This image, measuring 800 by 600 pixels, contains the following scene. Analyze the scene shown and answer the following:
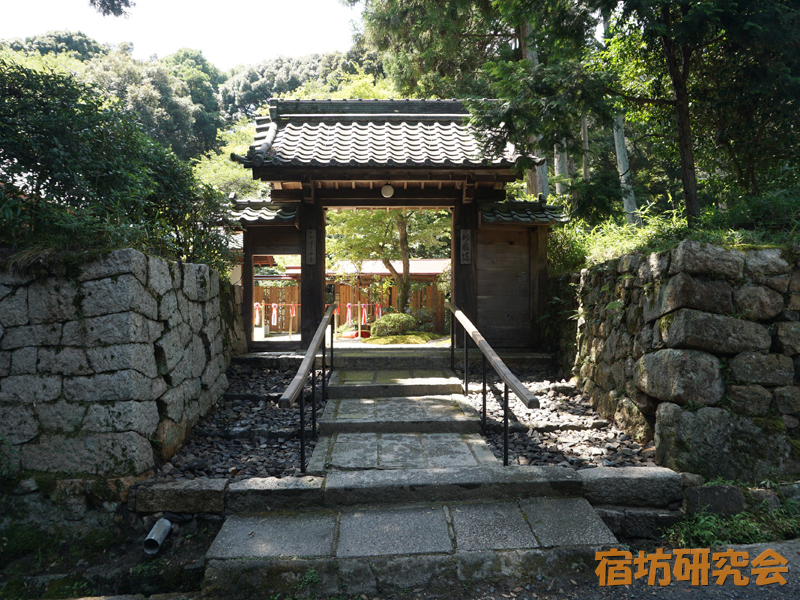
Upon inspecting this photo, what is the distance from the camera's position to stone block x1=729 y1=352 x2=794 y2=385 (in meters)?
3.32

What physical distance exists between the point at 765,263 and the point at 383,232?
383 inches

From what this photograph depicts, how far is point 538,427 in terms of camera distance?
4.27 metres

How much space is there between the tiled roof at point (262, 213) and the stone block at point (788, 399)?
537 centimetres

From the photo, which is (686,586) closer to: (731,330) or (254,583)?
(731,330)

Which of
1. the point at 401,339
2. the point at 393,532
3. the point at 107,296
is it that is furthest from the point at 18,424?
the point at 401,339

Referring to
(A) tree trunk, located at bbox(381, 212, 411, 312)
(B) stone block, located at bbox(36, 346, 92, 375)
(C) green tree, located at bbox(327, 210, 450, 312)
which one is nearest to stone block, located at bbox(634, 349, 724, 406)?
(B) stone block, located at bbox(36, 346, 92, 375)

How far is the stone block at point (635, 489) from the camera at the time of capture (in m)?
3.17

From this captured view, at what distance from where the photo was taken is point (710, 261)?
3381mm

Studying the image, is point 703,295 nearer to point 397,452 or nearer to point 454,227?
point 397,452

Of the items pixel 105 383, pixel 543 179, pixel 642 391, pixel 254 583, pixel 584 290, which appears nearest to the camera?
pixel 254 583

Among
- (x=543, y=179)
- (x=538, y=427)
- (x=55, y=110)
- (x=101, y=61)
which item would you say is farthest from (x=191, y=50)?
(x=538, y=427)

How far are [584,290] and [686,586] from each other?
3321mm

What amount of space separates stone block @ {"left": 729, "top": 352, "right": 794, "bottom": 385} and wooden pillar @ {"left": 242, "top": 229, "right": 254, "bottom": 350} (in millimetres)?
5614

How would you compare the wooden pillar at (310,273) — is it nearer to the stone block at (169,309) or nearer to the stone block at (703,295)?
the stone block at (169,309)
